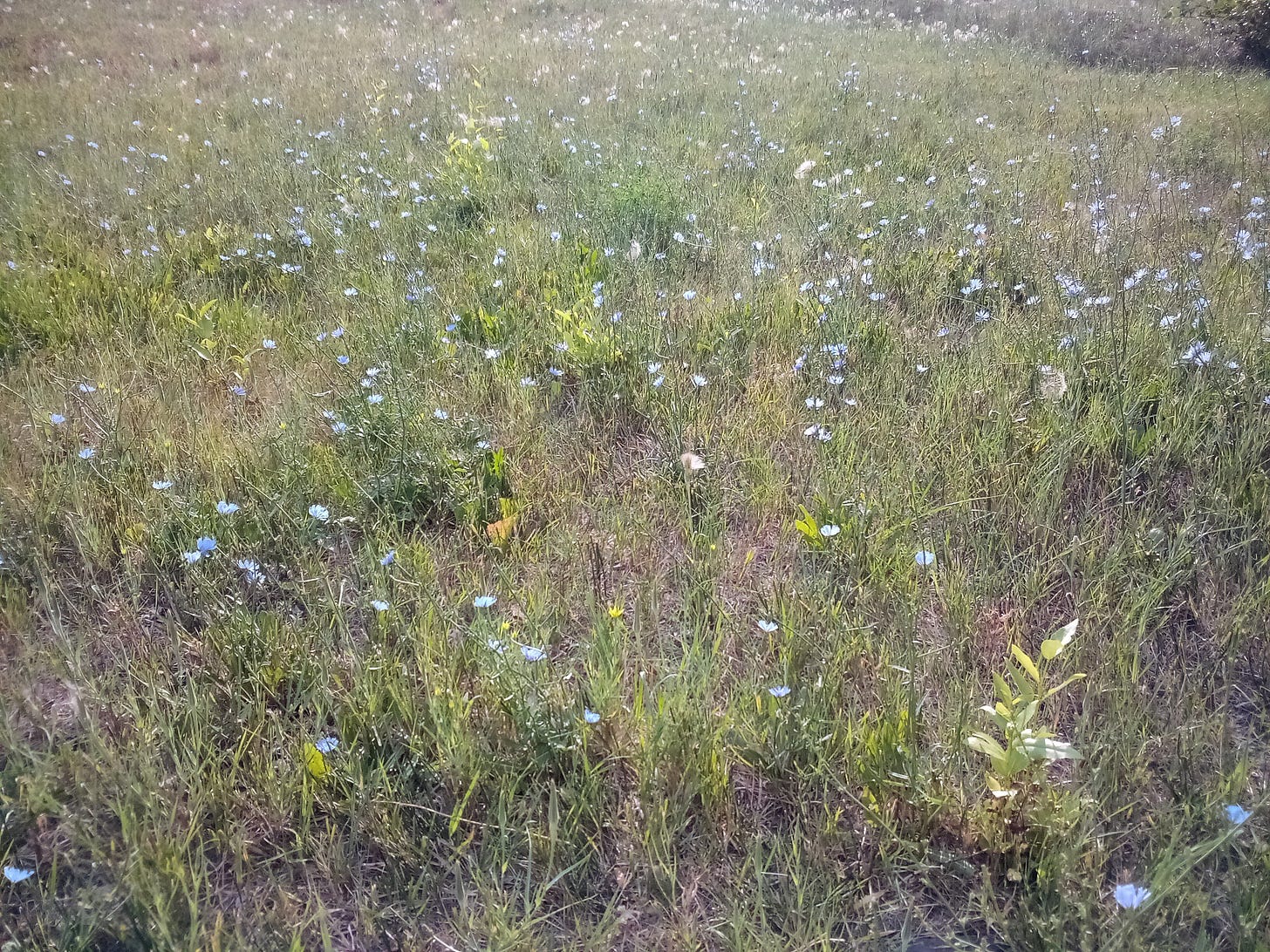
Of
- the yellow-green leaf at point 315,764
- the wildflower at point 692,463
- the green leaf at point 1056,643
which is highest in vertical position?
the green leaf at point 1056,643

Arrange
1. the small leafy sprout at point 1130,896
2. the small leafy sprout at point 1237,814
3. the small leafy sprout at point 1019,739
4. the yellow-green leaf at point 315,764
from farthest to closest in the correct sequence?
the yellow-green leaf at point 315,764 < the small leafy sprout at point 1019,739 < the small leafy sprout at point 1237,814 < the small leafy sprout at point 1130,896

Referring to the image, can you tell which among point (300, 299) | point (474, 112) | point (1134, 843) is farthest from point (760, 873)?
point (474, 112)

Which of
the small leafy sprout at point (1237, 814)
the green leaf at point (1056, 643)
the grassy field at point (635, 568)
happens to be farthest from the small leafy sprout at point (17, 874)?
the small leafy sprout at point (1237, 814)

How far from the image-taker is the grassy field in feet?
4.51

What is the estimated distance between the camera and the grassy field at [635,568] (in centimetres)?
138

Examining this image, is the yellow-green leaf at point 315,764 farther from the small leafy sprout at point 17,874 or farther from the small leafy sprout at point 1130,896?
the small leafy sprout at point 1130,896

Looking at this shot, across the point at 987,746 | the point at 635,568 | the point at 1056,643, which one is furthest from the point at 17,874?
the point at 1056,643

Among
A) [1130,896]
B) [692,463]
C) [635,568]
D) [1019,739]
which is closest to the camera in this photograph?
[1130,896]

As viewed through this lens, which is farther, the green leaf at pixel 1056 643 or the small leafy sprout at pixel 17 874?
the green leaf at pixel 1056 643

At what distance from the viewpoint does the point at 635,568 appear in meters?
2.09

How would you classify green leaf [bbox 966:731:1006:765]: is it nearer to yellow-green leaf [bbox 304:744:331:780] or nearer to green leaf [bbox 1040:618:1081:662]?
green leaf [bbox 1040:618:1081:662]

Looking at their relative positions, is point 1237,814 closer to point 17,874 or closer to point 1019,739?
point 1019,739

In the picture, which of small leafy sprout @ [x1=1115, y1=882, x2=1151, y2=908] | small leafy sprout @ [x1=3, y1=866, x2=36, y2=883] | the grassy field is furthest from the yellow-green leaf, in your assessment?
small leafy sprout @ [x1=1115, y1=882, x2=1151, y2=908]

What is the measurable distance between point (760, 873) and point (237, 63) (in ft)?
31.5
